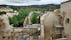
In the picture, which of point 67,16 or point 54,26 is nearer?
point 67,16

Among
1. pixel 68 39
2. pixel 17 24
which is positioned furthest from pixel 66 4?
pixel 17 24

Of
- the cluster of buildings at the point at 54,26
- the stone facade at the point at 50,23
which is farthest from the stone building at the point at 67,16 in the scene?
the stone facade at the point at 50,23

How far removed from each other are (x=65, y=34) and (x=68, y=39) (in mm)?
359

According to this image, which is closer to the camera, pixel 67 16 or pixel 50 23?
pixel 67 16

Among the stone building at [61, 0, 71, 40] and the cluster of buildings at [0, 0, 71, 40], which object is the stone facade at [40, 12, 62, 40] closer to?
the cluster of buildings at [0, 0, 71, 40]

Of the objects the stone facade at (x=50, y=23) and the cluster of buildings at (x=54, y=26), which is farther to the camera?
the stone facade at (x=50, y=23)

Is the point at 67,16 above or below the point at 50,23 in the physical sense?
above

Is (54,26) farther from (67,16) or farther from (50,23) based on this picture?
(67,16)

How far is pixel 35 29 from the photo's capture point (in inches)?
319

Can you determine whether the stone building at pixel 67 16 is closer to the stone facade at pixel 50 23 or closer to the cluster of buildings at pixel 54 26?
the cluster of buildings at pixel 54 26

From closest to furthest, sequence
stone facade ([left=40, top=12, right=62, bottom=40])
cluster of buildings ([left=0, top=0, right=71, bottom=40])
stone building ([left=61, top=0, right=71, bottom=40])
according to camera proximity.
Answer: cluster of buildings ([left=0, top=0, right=71, bottom=40]) < stone building ([left=61, top=0, right=71, bottom=40]) < stone facade ([left=40, top=12, right=62, bottom=40])

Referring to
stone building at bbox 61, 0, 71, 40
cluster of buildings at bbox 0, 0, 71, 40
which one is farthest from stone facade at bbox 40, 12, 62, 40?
stone building at bbox 61, 0, 71, 40

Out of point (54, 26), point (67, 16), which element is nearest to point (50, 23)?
point (54, 26)

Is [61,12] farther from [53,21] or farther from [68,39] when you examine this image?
[68,39]
